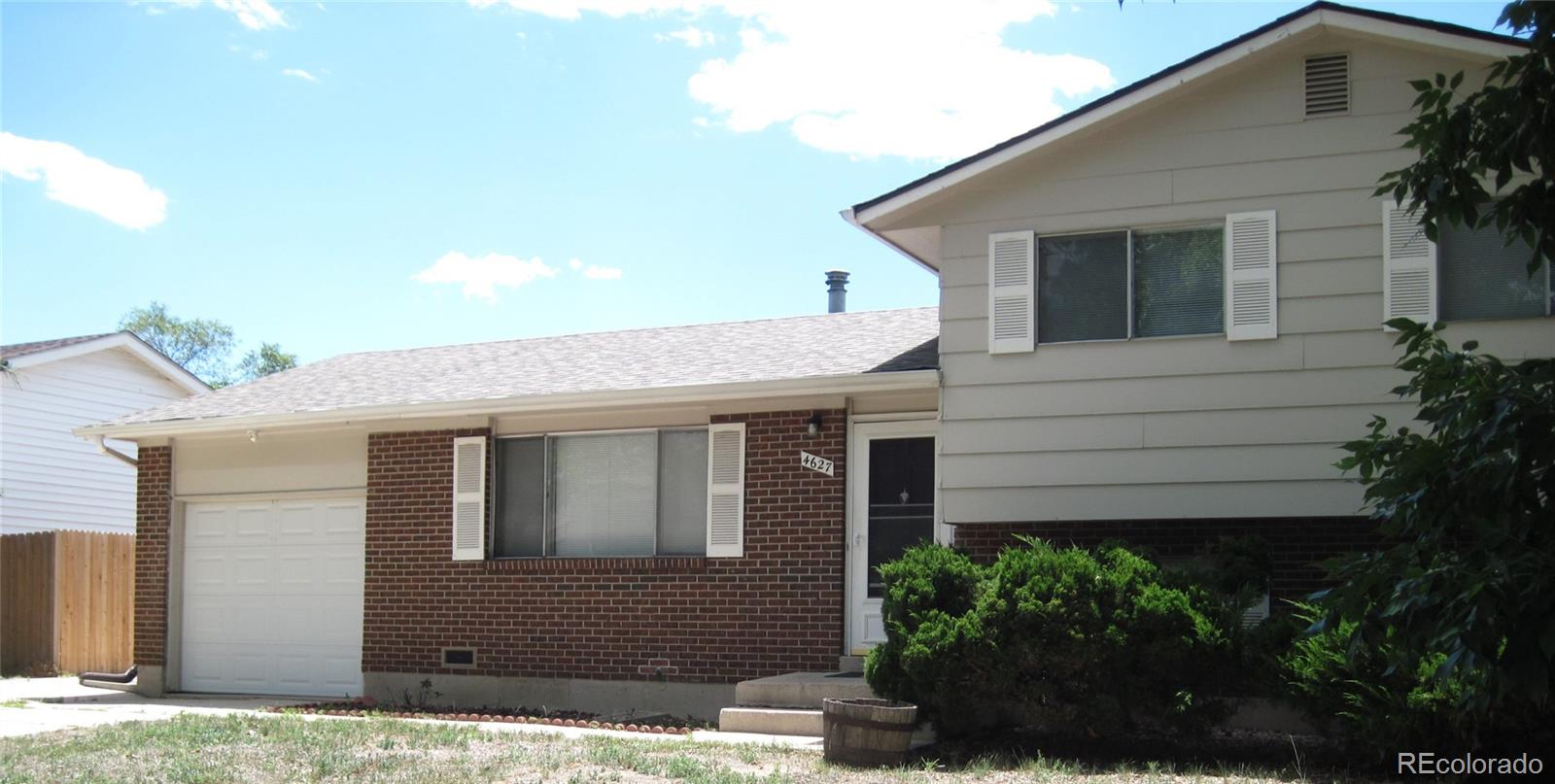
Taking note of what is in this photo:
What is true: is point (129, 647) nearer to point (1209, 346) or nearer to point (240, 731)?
point (240, 731)

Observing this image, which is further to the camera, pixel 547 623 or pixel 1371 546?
pixel 547 623

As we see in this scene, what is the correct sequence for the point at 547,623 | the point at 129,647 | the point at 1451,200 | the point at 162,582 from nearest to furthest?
the point at 1451,200
the point at 547,623
the point at 162,582
the point at 129,647

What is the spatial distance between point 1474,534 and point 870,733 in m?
4.16

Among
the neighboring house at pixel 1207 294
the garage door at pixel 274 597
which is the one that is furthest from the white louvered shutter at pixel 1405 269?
the garage door at pixel 274 597

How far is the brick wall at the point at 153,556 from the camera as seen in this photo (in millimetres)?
16203

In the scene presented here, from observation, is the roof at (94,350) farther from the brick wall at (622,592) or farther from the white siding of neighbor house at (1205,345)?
the white siding of neighbor house at (1205,345)

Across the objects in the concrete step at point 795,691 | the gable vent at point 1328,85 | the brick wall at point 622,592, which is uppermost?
the gable vent at point 1328,85

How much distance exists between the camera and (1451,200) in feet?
20.2

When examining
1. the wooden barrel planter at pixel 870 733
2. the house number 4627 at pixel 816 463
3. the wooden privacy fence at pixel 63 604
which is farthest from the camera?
the wooden privacy fence at pixel 63 604

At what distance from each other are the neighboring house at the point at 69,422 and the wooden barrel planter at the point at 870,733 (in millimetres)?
16491

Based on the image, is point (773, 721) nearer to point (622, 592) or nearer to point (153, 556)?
point (622, 592)

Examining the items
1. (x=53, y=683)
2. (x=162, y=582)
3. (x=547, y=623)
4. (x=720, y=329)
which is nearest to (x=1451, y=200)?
(x=547, y=623)

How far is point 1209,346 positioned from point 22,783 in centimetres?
853

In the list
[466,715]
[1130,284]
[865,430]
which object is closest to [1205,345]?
[1130,284]
